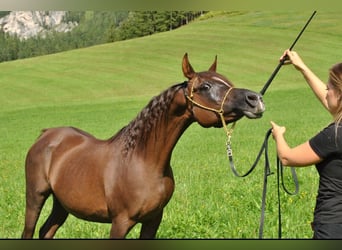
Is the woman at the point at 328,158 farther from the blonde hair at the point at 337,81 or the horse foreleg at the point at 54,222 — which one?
the horse foreleg at the point at 54,222

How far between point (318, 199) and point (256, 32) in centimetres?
314

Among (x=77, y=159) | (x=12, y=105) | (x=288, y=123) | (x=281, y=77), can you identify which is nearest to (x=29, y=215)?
(x=77, y=159)

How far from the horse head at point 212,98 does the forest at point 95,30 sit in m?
0.57

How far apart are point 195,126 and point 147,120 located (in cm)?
454

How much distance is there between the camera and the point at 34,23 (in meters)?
3.82

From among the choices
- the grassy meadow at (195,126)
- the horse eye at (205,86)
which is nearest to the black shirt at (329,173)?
the horse eye at (205,86)

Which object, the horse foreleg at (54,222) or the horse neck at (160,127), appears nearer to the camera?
the horse neck at (160,127)

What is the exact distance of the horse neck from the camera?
2.59m

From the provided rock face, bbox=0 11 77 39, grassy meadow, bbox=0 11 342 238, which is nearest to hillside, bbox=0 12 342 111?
grassy meadow, bbox=0 11 342 238

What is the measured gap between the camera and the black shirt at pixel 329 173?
7.37 feet

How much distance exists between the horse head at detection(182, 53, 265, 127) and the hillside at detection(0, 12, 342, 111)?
1.34 m

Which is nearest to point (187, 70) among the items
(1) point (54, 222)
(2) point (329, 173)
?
(2) point (329, 173)

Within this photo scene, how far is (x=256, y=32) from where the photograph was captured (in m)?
5.24

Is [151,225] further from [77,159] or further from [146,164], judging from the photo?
[77,159]
